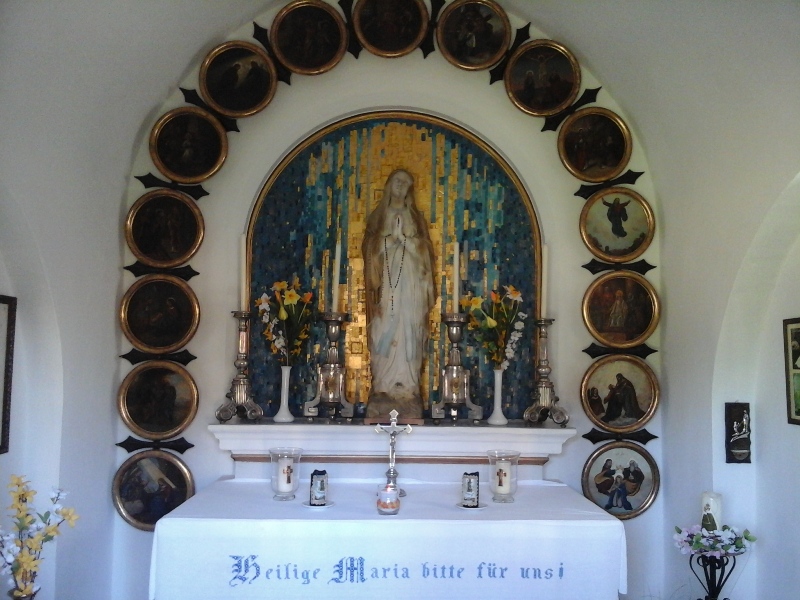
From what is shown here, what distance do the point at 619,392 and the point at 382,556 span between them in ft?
6.04

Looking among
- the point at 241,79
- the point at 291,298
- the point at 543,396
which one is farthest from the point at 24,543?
the point at 241,79

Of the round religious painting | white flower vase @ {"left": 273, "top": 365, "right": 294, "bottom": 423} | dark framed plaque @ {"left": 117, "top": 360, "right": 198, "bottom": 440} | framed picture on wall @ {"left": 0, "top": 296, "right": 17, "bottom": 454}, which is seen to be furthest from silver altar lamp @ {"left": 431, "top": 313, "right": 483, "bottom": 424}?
framed picture on wall @ {"left": 0, "top": 296, "right": 17, "bottom": 454}

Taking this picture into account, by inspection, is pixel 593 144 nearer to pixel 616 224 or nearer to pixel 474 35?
pixel 616 224

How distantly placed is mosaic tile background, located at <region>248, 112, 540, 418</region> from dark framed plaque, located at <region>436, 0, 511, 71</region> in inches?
16.4

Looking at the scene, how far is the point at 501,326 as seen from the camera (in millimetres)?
4129

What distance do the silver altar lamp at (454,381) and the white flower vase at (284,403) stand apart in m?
0.84

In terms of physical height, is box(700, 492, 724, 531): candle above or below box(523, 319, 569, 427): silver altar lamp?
below

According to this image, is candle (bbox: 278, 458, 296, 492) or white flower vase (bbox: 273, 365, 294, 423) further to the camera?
white flower vase (bbox: 273, 365, 294, 423)

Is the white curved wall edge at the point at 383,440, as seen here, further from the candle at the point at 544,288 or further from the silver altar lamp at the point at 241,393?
the candle at the point at 544,288

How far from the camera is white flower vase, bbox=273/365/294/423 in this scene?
406cm

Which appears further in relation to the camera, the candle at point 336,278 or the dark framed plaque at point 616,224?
the dark framed plaque at point 616,224

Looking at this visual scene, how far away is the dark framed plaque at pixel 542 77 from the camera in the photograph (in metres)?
4.29

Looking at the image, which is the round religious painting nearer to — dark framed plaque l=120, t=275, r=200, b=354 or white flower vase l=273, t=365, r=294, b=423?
white flower vase l=273, t=365, r=294, b=423

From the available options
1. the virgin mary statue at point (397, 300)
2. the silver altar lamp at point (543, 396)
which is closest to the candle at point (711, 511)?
the silver altar lamp at point (543, 396)
